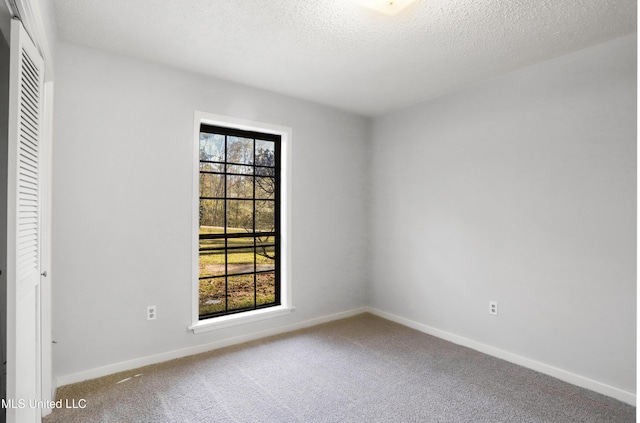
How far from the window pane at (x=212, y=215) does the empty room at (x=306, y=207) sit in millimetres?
50

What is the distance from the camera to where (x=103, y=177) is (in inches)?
106

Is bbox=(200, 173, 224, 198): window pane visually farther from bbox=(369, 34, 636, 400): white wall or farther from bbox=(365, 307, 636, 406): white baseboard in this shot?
bbox=(365, 307, 636, 406): white baseboard

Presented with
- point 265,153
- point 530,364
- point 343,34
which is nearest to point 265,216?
Result: point 265,153

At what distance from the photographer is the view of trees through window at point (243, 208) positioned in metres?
3.54

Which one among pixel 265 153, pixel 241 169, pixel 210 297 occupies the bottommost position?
pixel 210 297

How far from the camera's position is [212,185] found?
3.62 m

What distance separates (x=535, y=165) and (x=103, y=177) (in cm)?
337

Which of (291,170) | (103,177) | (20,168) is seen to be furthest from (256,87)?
(20,168)

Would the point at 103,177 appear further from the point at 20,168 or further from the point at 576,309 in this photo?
the point at 576,309

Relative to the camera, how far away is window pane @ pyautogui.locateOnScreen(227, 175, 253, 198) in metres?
3.81

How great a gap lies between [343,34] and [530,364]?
2.93 metres

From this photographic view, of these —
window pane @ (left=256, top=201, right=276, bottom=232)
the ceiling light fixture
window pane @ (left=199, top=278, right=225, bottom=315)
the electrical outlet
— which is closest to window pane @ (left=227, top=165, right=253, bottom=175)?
window pane @ (left=256, top=201, right=276, bottom=232)

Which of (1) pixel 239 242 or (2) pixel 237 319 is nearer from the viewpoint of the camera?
(2) pixel 237 319

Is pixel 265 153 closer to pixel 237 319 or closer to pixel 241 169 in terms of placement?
pixel 241 169
